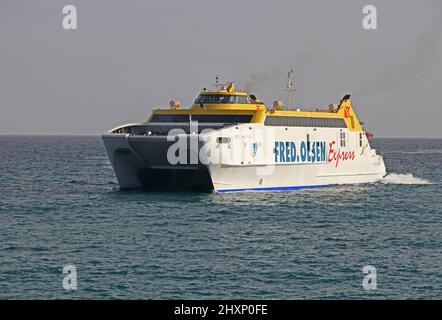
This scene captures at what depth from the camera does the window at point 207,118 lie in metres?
50.9

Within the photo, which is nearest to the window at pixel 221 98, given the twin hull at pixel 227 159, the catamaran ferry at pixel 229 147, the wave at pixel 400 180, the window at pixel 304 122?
the catamaran ferry at pixel 229 147

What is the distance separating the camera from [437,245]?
34.1m

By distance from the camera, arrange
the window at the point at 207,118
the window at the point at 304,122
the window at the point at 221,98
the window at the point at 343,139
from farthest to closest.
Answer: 1. the window at the point at 343,139
2. the window at the point at 221,98
3. the window at the point at 304,122
4. the window at the point at 207,118

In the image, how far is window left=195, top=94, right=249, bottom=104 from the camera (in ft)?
174

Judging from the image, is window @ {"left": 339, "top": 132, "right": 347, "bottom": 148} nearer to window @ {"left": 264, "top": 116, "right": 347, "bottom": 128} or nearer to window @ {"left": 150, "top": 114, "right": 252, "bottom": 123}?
window @ {"left": 264, "top": 116, "right": 347, "bottom": 128}

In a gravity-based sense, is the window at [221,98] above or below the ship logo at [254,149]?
above

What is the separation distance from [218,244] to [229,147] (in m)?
14.0

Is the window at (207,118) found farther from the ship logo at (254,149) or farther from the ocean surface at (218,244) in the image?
the ocean surface at (218,244)

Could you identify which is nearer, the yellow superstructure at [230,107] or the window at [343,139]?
the yellow superstructure at [230,107]

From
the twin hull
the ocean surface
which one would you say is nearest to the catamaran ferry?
the twin hull

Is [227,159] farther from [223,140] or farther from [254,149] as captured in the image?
[254,149]

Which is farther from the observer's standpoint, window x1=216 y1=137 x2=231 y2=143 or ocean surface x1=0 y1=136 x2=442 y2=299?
window x1=216 y1=137 x2=231 y2=143

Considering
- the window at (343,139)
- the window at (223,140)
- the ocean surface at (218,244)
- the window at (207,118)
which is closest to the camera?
the ocean surface at (218,244)

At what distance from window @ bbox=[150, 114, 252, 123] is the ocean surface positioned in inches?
192
